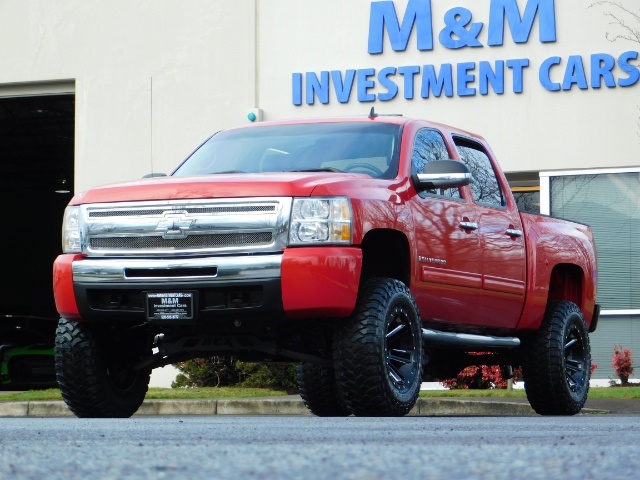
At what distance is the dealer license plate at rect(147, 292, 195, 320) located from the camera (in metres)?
7.64

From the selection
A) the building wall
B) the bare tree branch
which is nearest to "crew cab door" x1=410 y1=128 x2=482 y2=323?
the bare tree branch

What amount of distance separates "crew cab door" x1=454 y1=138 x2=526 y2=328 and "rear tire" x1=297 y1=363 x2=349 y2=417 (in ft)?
4.70

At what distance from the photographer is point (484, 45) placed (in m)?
18.4

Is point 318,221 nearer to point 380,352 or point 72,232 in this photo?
point 380,352

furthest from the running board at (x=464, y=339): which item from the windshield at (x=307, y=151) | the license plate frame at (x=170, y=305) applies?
the license plate frame at (x=170, y=305)

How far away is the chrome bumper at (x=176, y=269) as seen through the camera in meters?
7.53

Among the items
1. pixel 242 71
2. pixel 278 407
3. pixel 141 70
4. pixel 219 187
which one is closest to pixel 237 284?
pixel 219 187

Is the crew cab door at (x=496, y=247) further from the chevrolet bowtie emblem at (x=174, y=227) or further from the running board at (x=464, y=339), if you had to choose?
the chevrolet bowtie emblem at (x=174, y=227)

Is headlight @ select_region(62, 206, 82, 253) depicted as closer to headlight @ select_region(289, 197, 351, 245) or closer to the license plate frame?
the license plate frame

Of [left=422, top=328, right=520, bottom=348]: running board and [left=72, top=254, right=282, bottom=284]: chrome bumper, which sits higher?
[left=72, top=254, right=282, bottom=284]: chrome bumper

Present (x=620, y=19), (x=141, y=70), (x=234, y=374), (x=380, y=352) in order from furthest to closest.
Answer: (x=141, y=70) → (x=620, y=19) → (x=234, y=374) → (x=380, y=352)

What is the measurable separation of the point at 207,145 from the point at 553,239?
9.05ft

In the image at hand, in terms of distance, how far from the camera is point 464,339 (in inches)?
352

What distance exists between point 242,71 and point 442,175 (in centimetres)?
1163
